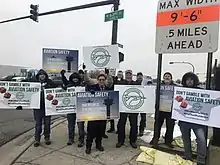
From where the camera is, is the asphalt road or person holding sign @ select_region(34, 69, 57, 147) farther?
the asphalt road

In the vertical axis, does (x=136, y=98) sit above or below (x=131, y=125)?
above

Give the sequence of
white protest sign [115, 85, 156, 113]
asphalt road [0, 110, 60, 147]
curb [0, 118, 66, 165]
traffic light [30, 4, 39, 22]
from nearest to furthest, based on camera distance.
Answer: curb [0, 118, 66, 165]
white protest sign [115, 85, 156, 113]
asphalt road [0, 110, 60, 147]
traffic light [30, 4, 39, 22]

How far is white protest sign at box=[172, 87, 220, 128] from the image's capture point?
17.0 ft

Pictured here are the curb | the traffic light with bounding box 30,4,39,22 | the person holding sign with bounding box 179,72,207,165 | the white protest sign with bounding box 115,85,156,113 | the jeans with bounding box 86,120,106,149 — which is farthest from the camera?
the traffic light with bounding box 30,4,39,22

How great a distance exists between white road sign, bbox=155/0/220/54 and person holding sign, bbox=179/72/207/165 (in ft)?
2.05

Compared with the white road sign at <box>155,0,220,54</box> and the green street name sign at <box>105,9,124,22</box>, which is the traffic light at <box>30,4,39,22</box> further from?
the white road sign at <box>155,0,220,54</box>

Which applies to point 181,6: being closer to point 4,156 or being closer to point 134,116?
point 134,116

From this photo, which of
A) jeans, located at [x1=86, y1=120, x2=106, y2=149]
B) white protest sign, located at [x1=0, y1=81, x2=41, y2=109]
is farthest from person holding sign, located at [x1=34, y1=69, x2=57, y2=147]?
jeans, located at [x1=86, y1=120, x2=106, y2=149]

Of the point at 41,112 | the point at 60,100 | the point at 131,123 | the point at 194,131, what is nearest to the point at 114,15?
the point at 60,100

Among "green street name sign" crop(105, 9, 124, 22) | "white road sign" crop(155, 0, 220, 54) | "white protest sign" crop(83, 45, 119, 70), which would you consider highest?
"green street name sign" crop(105, 9, 124, 22)

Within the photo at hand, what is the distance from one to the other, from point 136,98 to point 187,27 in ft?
6.69

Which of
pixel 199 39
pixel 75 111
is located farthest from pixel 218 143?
pixel 75 111

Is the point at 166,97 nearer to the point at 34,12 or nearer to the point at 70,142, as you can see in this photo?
the point at 70,142

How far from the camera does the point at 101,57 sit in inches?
332
